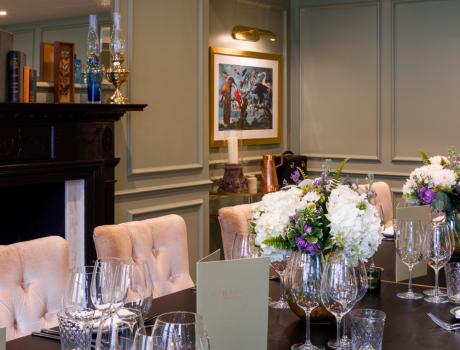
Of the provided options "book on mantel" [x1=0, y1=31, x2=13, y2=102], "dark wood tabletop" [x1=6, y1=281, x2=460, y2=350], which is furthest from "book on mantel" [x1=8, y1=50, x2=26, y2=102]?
"dark wood tabletop" [x1=6, y1=281, x2=460, y2=350]

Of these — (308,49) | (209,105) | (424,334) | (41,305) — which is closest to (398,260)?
(424,334)

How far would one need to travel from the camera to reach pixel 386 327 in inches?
76.2

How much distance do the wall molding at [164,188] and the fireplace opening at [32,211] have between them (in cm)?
41

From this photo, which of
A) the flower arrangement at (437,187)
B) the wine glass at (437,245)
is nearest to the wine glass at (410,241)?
the wine glass at (437,245)

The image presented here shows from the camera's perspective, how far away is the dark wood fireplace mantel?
342 centimetres

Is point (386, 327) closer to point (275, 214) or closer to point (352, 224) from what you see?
point (352, 224)

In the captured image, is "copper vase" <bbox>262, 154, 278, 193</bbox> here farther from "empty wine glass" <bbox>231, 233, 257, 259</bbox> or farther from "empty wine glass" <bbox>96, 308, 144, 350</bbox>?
"empty wine glass" <bbox>96, 308, 144, 350</bbox>

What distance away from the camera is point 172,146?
4.56 metres

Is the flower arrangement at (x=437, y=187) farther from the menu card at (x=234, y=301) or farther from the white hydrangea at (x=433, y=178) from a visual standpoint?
the menu card at (x=234, y=301)

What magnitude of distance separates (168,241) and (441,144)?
344 centimetres

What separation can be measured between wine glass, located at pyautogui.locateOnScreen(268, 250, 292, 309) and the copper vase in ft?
10.2

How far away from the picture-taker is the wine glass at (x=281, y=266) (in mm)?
1988

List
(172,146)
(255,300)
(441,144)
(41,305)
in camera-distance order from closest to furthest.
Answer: (255,300) → (41,305) → (172,146) → (441,144)

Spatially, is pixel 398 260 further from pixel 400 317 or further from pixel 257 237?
pixel 257 237
